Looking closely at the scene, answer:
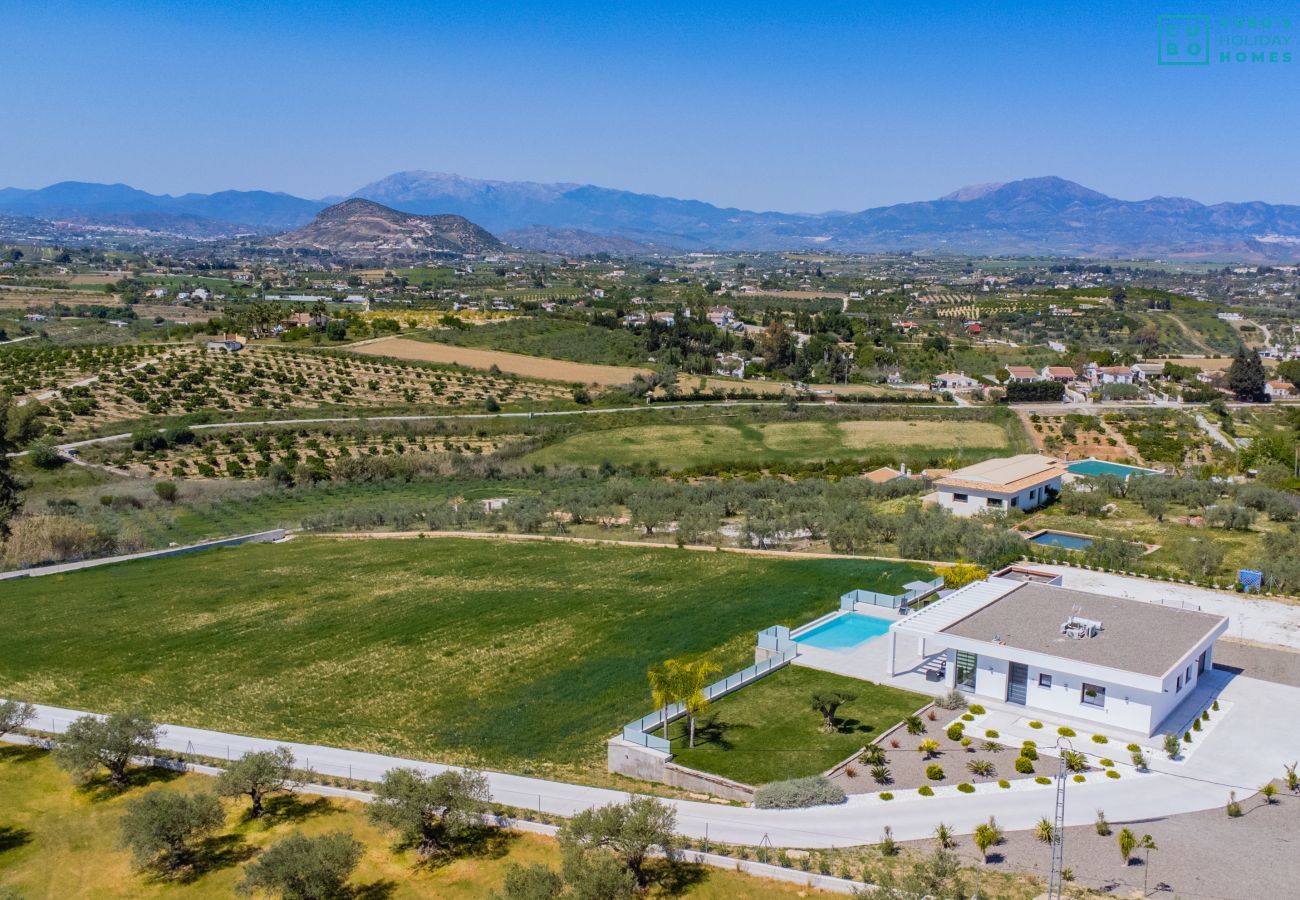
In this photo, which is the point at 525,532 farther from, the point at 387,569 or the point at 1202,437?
the point at 1202,437

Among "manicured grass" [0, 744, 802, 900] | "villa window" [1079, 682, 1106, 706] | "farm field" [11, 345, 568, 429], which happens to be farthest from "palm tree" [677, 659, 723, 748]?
"farm field" [11, 345, 568, 429]

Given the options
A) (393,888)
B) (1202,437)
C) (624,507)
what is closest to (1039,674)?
(393,888)

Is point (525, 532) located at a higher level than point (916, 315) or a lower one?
lower

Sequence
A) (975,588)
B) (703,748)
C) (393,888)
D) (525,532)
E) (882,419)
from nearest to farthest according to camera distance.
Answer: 1. (393,888)
2. (703,748)
3. (975,588)
4. (525,532)
5. (882,419)

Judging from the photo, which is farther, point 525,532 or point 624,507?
point 624,507

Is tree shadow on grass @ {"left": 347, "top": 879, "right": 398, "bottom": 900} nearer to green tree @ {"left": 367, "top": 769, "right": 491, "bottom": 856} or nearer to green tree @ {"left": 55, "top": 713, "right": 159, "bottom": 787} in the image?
green tree @ {"left": 367, "top": 769, "right": 491, "bottom": 856}

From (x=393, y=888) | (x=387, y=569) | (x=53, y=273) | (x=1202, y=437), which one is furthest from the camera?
(x=53, y=273)

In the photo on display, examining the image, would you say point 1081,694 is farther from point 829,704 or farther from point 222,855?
point 222,855

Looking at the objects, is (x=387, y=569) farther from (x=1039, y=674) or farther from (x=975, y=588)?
(x=1039, y=674)
